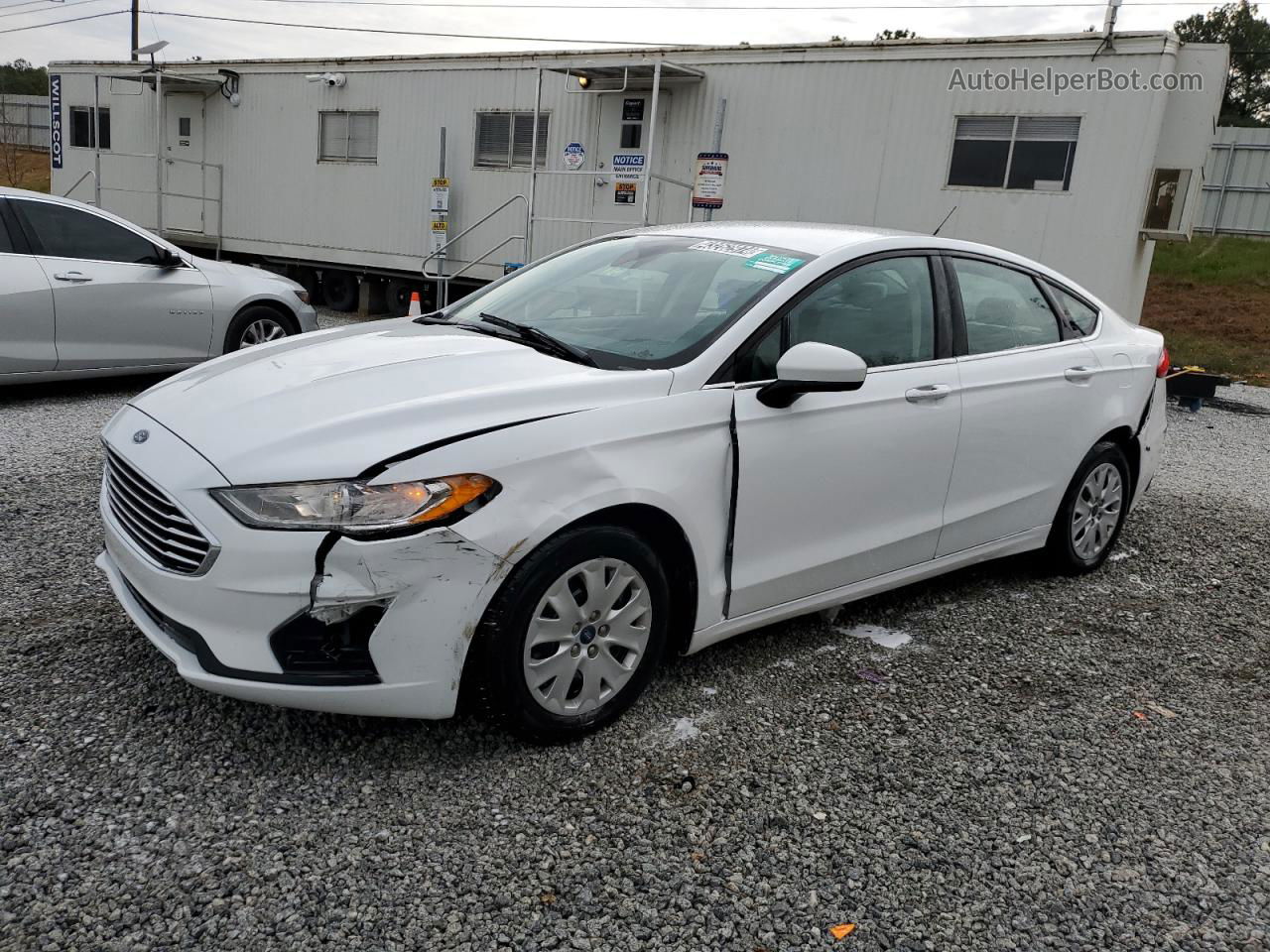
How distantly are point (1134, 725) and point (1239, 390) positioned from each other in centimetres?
1161

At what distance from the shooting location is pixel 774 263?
3594mm

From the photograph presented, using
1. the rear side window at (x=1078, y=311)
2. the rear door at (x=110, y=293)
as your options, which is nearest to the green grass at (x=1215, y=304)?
the rear side window at (x=1078, y=311)

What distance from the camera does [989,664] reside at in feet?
12.6

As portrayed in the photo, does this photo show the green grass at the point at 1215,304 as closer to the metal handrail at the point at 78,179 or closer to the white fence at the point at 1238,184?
the white fence at the point at 1238,184

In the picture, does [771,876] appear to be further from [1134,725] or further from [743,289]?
[743,289]

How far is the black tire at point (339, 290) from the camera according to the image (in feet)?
52.7

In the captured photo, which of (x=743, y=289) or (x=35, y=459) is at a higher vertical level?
(x=743, y=289)

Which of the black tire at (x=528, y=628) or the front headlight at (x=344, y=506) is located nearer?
the front headlight at (x=344, y=506)

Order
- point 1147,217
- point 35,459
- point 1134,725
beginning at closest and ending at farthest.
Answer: point 1134,725 < point 35,459 < point 1147,217

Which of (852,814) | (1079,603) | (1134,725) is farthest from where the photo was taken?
(1079,603)

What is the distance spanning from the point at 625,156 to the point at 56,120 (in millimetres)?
12428

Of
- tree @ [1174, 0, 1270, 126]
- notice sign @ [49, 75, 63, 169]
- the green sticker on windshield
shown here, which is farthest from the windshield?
tree @ [1174, 0, 1270, 126]

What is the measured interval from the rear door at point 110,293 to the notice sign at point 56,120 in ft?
44.8

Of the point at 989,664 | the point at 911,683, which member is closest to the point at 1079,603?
the point at 989,664
